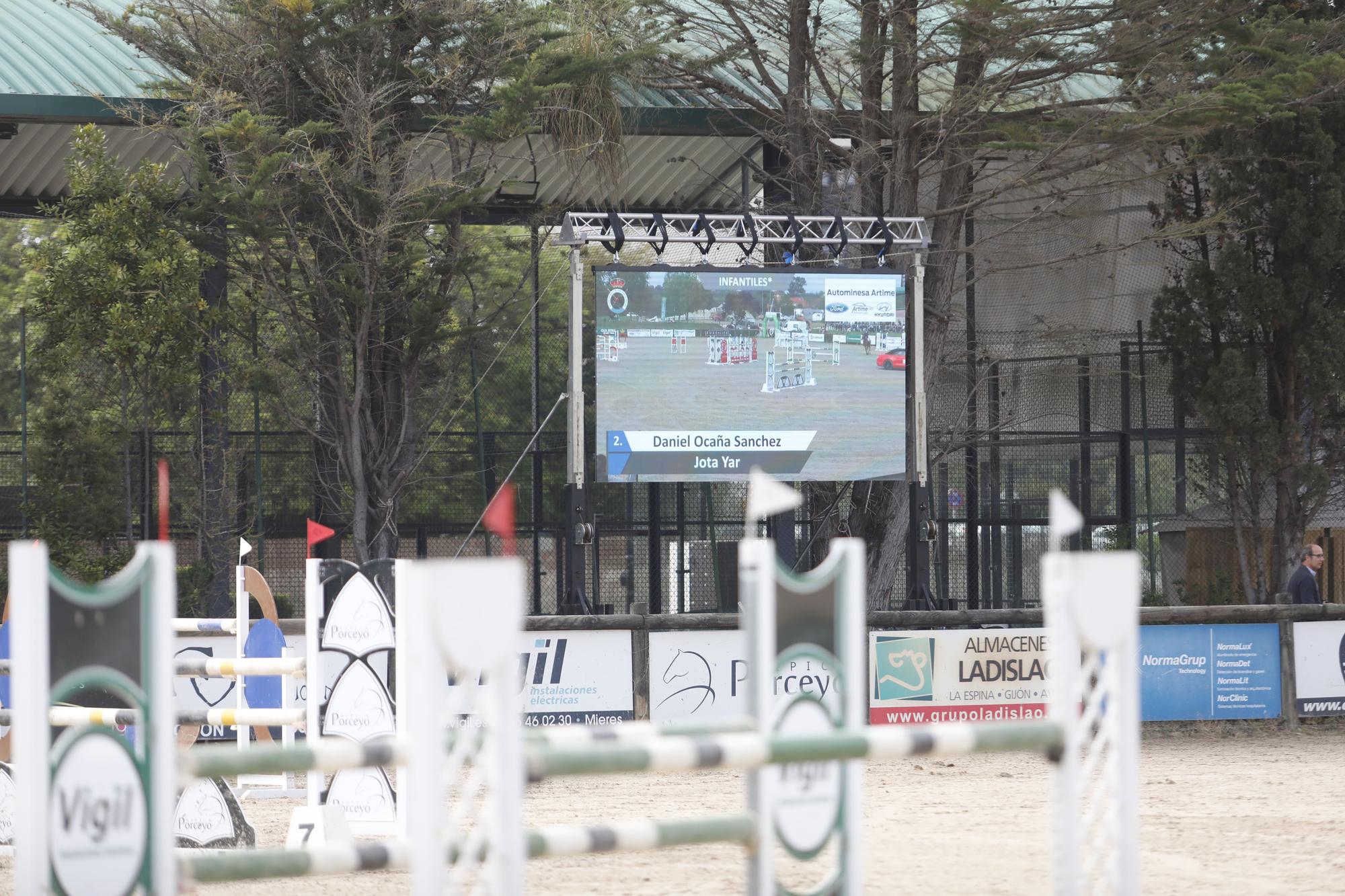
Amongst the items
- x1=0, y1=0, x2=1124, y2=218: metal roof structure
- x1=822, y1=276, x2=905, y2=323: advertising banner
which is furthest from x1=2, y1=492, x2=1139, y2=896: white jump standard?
x1=0, y1=0, x2=1124, y2=218: metal roof structure

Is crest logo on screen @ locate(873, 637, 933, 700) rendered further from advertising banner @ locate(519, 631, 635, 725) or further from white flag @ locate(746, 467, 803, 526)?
white flag @ locate(746, 467, 803, 526)

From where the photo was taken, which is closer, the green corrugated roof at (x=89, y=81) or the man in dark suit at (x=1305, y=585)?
the man in dark suit at (x=1305, y=585)

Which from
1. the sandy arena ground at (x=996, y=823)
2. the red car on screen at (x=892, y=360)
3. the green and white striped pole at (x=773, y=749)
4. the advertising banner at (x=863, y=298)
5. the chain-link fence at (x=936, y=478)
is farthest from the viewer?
the chain-link fence at (x=936, y=478)

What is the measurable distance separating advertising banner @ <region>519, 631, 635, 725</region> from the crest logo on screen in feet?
6.41

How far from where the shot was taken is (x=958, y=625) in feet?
40.4

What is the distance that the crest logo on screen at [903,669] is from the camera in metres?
→ 11.5

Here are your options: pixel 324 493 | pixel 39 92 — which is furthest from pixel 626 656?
A: pixel 39 92

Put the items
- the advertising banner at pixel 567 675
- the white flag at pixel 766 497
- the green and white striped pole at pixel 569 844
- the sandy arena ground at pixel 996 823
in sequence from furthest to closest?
the advertising banner at pixel 567 675 → the sandy arena ground at pixel 996 823 → the green and white striped pole at pixel 569 844 → the white flag at pixel 766 497

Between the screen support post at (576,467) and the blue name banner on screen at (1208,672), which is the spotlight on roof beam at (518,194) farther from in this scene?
the blue name banner on screen at (1208,672)

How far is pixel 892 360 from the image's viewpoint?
44.0ft

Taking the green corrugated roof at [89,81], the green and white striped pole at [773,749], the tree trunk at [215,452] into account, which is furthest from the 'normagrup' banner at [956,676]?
the green and white striped pole at [773,749]

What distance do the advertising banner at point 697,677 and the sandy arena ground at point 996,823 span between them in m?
0.92

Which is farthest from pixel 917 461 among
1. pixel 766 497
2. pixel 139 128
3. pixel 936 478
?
pixel 766 497

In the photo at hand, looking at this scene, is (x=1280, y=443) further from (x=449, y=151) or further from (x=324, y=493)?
(x=324, y=493)
